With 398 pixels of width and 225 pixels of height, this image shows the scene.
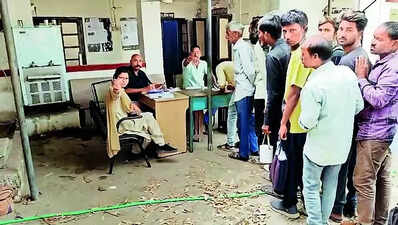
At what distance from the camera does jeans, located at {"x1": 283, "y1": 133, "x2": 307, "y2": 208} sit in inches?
103

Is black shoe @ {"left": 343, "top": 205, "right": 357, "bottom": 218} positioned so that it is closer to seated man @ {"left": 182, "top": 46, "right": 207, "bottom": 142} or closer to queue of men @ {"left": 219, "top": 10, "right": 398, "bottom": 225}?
queue of men @ {"left": 219, "top": 10, "right": 398, "bottom": 225}

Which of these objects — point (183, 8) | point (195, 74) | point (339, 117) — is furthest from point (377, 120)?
point (183, 8)

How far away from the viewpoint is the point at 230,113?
453cm

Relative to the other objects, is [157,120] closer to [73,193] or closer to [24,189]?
[73,193]

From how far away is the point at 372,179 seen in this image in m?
2.31

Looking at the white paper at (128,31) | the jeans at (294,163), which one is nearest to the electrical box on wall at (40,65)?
the white paper at (128,31)

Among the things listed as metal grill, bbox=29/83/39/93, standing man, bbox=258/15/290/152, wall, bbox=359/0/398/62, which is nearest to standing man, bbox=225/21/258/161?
standing man, bbox=258/15/290/152

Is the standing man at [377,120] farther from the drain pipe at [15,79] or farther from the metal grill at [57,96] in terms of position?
the metal grill at [57,96]

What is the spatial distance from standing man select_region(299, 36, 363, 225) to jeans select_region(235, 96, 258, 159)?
1715 mm

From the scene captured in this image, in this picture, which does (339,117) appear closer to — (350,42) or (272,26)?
(350,42)

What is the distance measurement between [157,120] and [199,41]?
5732mm

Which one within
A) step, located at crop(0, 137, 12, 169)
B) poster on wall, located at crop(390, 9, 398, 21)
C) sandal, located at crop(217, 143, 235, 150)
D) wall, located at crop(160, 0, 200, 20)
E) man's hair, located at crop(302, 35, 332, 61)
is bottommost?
sandal, located at crop(217, 143, 235, 150)

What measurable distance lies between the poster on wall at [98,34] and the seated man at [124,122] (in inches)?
209

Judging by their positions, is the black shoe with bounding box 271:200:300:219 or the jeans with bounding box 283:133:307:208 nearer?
the jeans with bounding box 283:133:307:208
